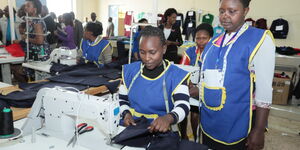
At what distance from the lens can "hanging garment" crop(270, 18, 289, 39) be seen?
606 cm

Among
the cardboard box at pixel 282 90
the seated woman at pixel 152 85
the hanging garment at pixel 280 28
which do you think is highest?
the hanging garment at pixel 280 28

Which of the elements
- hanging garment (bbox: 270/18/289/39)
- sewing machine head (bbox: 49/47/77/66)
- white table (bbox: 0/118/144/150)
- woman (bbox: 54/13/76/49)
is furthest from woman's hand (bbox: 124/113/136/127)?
hanging garment (bbox: 270/18/289/39)

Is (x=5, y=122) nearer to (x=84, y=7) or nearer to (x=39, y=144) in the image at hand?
(x=39, y=144)

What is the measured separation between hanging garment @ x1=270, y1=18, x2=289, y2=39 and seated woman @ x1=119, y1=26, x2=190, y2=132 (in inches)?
229

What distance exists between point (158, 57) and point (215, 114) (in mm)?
489

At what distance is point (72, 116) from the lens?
4.33ft

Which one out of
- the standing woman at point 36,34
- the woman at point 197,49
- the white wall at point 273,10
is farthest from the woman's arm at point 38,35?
the white wall at point 273,10

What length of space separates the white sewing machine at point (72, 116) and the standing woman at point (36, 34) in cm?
223

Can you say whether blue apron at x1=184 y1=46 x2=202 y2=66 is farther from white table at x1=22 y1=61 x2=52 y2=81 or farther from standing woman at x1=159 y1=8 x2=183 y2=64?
white table at x1=22 y1=61 x2=52 y2=81

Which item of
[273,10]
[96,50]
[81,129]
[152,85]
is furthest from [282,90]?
[81,129]

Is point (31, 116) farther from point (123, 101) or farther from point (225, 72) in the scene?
point (225, 72)

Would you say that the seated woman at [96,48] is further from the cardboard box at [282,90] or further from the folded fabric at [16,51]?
the cardboard box at [282,90]

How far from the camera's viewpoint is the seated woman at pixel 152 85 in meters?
1.37

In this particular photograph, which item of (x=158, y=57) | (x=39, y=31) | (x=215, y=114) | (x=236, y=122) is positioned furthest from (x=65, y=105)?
(x=39, y=31)
